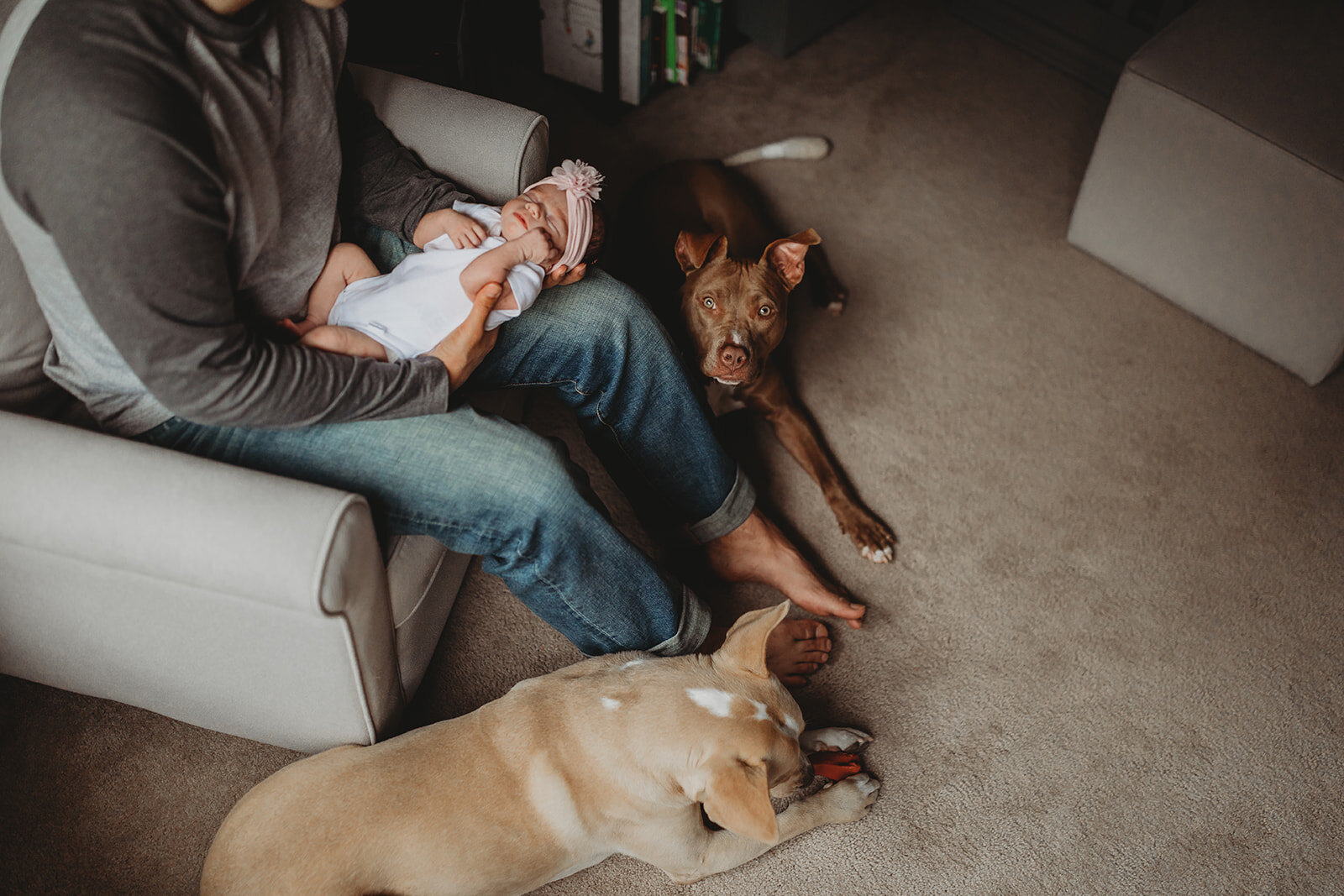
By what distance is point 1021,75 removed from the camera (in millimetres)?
3439

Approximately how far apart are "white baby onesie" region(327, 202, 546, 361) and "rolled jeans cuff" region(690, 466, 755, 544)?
2.20 ft

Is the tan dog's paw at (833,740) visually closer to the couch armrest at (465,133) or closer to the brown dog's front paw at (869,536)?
the brown dog's front paw at (869,536)

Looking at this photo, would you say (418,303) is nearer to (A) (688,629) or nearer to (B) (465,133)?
(B) (465,133)

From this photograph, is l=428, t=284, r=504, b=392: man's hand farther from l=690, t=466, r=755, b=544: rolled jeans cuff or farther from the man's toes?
the man's toes

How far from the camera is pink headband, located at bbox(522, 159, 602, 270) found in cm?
173

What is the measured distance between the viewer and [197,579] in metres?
1.36

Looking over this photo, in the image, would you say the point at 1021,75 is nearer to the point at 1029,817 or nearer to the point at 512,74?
the point at 512,74

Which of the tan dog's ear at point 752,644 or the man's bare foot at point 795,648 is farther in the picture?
the man's bare foot at point 795,648

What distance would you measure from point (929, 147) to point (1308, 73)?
110cm

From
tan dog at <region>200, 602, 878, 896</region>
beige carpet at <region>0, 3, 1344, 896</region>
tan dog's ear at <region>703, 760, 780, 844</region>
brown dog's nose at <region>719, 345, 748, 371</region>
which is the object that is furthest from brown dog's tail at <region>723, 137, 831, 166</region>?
tan dog's ear at <region>703, 760, 780, 844</region>

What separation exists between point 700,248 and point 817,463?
62 cm

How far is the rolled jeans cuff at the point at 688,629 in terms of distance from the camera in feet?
6.06

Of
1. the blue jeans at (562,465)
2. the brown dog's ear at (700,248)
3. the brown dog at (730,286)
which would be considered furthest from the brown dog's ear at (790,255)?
the blue jeans at (562,465)

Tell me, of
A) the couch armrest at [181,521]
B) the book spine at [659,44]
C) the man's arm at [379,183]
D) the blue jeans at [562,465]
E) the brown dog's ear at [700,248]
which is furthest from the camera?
the book spine at [659,44]
